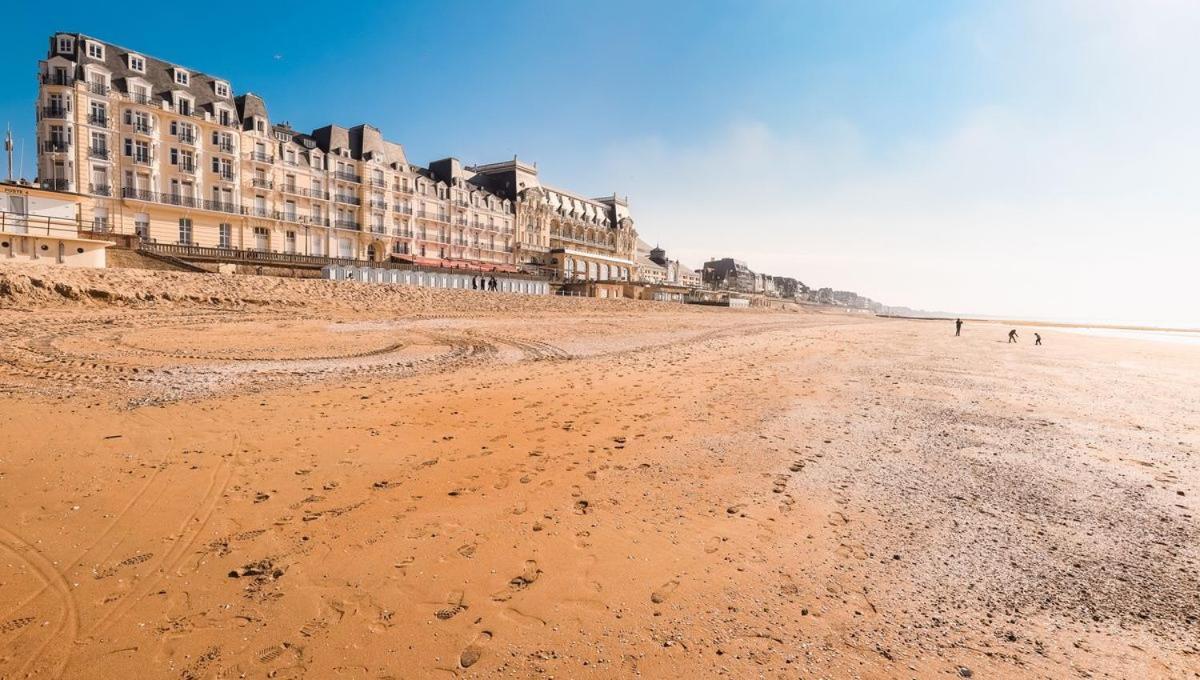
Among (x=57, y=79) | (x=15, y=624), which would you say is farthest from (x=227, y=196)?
(x=15, y=624)

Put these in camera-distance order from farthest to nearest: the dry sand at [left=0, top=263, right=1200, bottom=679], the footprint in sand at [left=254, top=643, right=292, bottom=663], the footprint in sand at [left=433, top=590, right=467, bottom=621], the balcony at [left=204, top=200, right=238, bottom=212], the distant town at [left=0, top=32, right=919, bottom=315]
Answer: the balcony at [left=204, top=200, right=238, bottom=212], the distant town at [left=0, top=32, right=919, bottom=315], the footprint in sand at [left=433, top=590, right=467, bottom=621], the dry sand at [left=0, top=263, right=1200, bottom=679], the footprint in sand at [left=254, top=643, right=292, bottom=663]

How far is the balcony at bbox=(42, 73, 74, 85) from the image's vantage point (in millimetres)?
40406

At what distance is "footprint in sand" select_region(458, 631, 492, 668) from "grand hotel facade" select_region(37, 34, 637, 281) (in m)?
41.3

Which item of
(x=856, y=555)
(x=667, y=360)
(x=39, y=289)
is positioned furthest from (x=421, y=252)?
(x=856, y=555)

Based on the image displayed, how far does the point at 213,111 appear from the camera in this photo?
163 feet

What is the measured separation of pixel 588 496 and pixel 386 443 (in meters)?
3.22

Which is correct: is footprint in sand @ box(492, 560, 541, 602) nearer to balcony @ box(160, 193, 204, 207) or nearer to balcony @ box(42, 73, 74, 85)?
balcony @ box(160, 193, 204, 207)

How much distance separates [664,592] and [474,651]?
58.2 inches

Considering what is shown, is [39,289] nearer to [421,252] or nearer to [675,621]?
[675,621]

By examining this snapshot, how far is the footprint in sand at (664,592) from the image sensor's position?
3891 mm

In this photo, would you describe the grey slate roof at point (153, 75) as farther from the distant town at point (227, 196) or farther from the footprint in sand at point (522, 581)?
the footprint in sand at point (522, 581)

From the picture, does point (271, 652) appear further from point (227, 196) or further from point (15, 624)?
point (227, 196)

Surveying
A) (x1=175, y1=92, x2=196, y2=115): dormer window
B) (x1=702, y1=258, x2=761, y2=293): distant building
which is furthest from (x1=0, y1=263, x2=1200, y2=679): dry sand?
(x1=702, y1=258, x2=761, y2=293): distant building

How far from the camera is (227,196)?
50.1 meters
